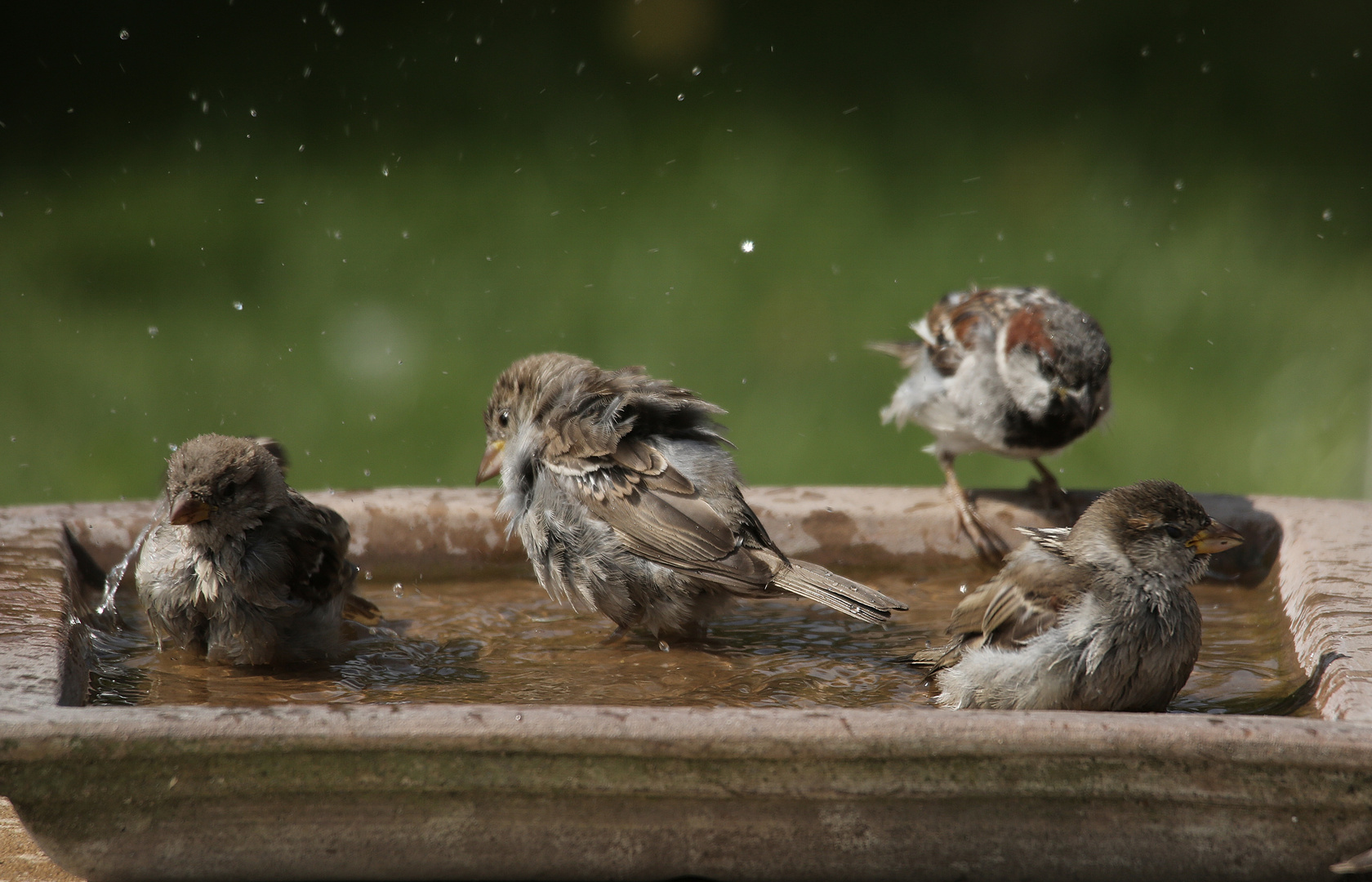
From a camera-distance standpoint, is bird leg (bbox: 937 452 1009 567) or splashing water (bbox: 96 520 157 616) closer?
splashing water (bbox: 96 520 157 616)

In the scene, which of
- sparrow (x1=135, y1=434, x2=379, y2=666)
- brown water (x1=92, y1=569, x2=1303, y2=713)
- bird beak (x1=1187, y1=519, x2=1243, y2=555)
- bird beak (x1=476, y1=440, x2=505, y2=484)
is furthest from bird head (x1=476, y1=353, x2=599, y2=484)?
bird beak (x1=1187, y1=519, x2=1243, y2=555)

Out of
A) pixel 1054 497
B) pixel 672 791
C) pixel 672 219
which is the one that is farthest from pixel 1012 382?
pixel 672 219

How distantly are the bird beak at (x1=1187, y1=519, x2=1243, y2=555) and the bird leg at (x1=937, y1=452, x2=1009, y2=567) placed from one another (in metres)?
1.03

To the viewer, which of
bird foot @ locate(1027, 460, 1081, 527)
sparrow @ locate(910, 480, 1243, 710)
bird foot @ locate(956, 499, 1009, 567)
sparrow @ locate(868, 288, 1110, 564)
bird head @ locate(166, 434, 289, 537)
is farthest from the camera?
sparrow @ locate(868, 288, 1110, 564)

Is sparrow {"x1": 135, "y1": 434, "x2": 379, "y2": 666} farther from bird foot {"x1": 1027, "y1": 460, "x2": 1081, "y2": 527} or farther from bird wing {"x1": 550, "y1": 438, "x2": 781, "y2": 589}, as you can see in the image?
bird foot {"x1": 1027, "y1": 460, "x2": 1081, "y2": 527}

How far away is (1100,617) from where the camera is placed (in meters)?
2.65

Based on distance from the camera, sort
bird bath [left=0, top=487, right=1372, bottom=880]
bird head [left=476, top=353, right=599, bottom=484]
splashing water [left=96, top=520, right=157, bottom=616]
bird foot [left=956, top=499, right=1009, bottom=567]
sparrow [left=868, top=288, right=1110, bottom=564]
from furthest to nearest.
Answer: sparrow [left=868, top=288, right=1110, bottom=564]
bird foot [left=956, top=499, right=1009, bottom=567]
bird head [left=476, top=353, right=599, bottom=484]
splashing water [left=96, top=520, right=157, bottom=616]
bird bath [left=0, top=487, right=1372, bottom=880]

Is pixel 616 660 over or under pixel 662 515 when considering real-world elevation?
under

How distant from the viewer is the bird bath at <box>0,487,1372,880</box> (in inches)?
84.5

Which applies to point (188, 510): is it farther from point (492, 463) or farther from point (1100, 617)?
point (1100, 617)

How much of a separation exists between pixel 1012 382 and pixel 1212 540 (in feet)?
5.65

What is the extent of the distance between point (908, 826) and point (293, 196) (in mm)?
6115

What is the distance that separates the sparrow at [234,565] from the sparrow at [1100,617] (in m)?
1.43

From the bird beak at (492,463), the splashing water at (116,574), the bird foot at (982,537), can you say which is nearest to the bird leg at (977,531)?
the bird foot at (982,537)
